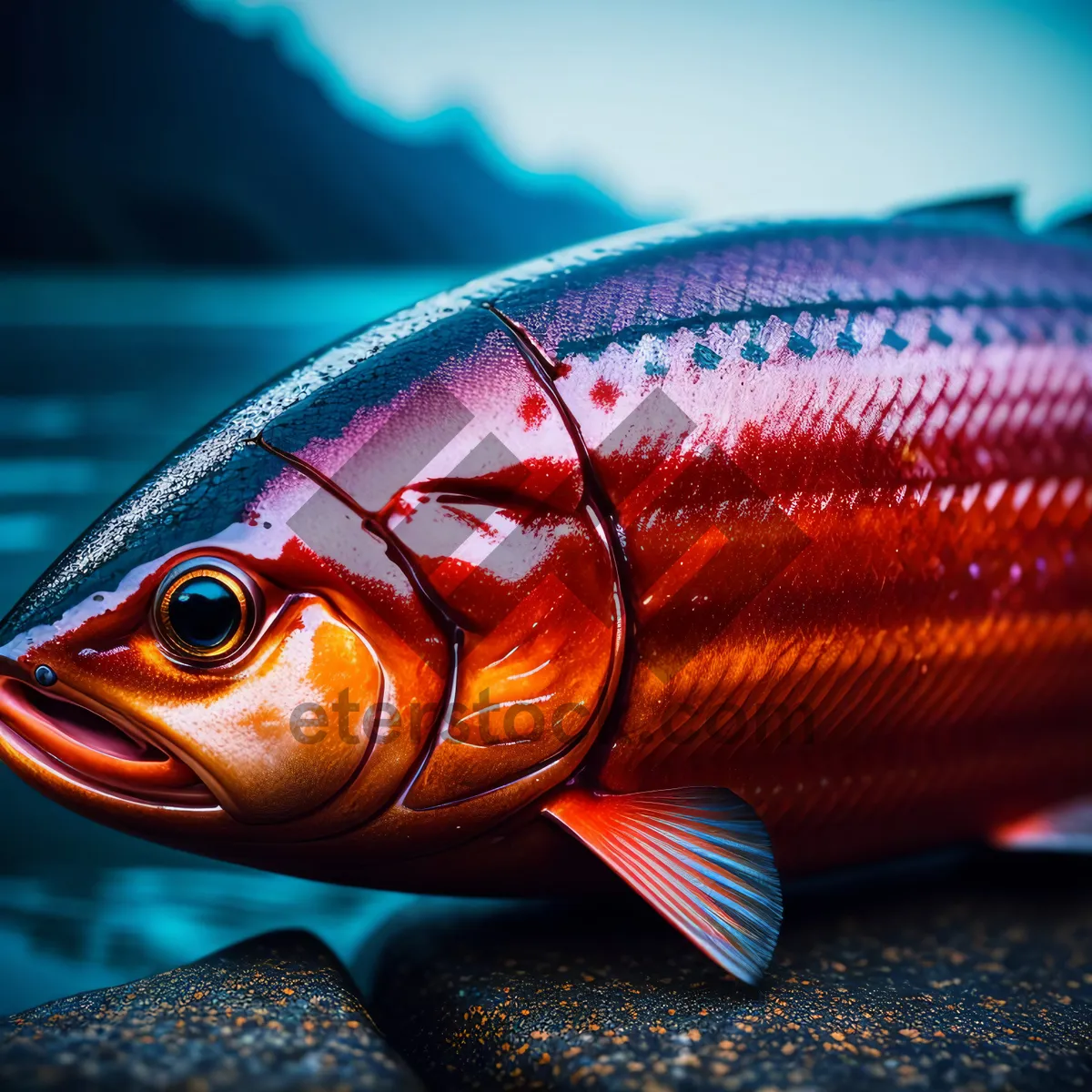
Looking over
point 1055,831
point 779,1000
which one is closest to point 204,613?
point 779,1000

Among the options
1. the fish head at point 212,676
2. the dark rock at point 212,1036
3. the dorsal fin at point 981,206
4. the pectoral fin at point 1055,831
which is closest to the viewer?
the dark rock at point 212,1036

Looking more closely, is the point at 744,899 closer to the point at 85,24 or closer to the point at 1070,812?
the point at 1070,812

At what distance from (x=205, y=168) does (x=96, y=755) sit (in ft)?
8.27

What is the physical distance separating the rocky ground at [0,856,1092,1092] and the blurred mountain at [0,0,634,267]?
1.93m

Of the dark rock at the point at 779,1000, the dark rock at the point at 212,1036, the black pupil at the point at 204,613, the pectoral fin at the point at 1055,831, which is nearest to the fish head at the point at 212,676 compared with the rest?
the black pupil at the point at 204,613

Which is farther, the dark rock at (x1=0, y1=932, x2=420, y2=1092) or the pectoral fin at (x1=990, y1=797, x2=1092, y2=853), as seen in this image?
the pectoral fin at (x1=990, y1=797, x2=1092, y2=853)

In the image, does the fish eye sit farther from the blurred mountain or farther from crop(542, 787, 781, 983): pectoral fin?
the blurred mountain

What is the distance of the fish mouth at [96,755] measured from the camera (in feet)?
2.78

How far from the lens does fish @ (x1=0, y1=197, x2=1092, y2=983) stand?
0.85 meters

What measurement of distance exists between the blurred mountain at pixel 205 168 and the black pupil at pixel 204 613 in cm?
192

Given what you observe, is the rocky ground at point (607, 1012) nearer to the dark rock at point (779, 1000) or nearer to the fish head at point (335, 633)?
the dark rock at point (779, 1000)

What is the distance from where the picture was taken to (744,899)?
3.09 feet

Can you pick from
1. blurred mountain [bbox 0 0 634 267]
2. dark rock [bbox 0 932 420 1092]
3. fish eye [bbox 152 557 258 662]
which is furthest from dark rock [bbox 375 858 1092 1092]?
blurred mountain [bbox 0 0 634 267]

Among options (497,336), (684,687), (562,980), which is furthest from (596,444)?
(562,980)
